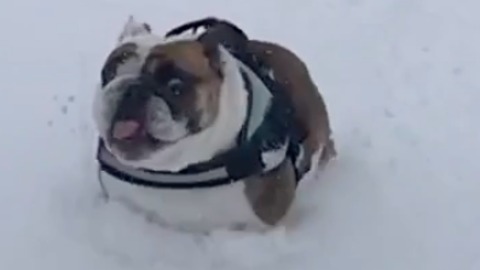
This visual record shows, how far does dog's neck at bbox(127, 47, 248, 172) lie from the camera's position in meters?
2.79

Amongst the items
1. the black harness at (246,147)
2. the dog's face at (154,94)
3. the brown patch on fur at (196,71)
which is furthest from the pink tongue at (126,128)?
the black harness at (246,147)

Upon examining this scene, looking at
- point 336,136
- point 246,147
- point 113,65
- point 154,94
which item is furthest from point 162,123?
point 336,136

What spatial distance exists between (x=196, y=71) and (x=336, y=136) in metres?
0.85

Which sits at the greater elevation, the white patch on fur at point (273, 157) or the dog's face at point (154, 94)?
the dog's face at point (154, 94)

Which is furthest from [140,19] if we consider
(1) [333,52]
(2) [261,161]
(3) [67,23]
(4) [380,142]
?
(2) [261,161]

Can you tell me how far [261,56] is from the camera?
10.9ft

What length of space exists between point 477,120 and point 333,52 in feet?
1.68

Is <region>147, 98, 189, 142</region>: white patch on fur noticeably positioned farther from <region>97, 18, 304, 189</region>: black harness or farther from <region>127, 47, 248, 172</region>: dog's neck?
<region>97, 18, 304, 189</region>: black harness

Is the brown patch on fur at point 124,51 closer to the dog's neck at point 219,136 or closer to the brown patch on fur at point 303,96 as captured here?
the dog's neck at point 219,136

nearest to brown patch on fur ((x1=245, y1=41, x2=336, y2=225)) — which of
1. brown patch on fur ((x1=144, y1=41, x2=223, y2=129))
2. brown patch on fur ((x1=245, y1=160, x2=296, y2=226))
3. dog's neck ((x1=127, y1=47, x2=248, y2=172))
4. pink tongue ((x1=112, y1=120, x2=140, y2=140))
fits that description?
brown patch on fur ((x1=245, y1=160, x2=296, y2=226))

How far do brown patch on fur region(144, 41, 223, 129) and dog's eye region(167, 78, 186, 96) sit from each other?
2cm

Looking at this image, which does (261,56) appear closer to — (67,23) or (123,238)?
(123,238)

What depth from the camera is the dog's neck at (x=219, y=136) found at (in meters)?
2.79

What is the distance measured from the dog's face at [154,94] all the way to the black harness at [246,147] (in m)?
0.13
